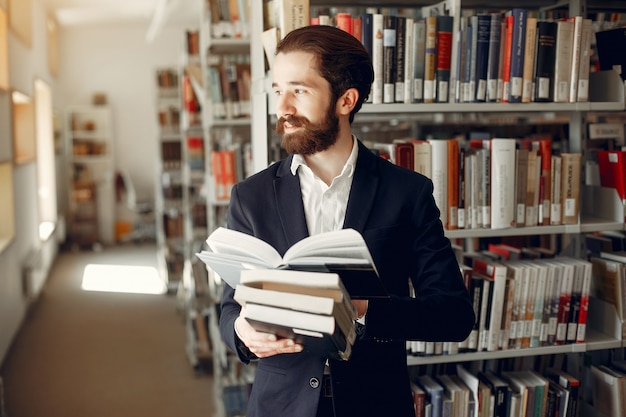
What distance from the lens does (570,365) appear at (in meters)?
2.42

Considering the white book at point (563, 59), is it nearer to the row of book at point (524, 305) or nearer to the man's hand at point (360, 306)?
the row of book at point (524, 305)

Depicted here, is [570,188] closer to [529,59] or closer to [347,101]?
[529,59]

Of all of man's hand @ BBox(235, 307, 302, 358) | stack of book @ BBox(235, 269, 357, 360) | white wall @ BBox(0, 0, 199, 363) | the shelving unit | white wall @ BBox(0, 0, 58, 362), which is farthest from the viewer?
white wall @ BBox(0, 0, 199, 363)

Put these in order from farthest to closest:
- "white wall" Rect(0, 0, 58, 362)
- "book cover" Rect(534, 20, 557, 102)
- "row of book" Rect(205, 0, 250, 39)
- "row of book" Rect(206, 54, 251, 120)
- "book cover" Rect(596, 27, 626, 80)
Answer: "white wall" Rect(0, 0, 58, 362) < "row of book" Rect(206, 54, 251, 120) < "row of book" Rect(205, 0, 250, 39) < "book cover" Rect(596, 27, 626, 80) < "book cover" Rect(534, 20, 557, 102)

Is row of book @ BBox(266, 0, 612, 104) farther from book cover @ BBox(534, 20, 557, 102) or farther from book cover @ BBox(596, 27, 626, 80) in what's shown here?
book cover @ BBox(596, 27, 626, 80)

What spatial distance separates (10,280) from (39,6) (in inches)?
146

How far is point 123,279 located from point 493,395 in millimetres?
5635

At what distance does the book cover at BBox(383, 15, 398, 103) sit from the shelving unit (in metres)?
8.00

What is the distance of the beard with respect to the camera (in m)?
1.38

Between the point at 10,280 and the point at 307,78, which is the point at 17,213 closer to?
the point at 10,280

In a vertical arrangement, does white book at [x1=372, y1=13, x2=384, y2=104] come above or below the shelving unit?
above

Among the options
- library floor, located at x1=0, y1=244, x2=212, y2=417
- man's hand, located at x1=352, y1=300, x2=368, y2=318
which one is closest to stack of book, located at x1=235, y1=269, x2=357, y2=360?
man's hand, located at x1=352, y1=300, x2=368, y2=318

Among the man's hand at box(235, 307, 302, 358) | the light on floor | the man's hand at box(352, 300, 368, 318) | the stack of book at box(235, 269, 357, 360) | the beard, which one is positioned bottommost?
the light on floor

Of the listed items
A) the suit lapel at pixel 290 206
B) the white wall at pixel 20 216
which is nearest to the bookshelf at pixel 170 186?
the white wall at pixel 20 216
